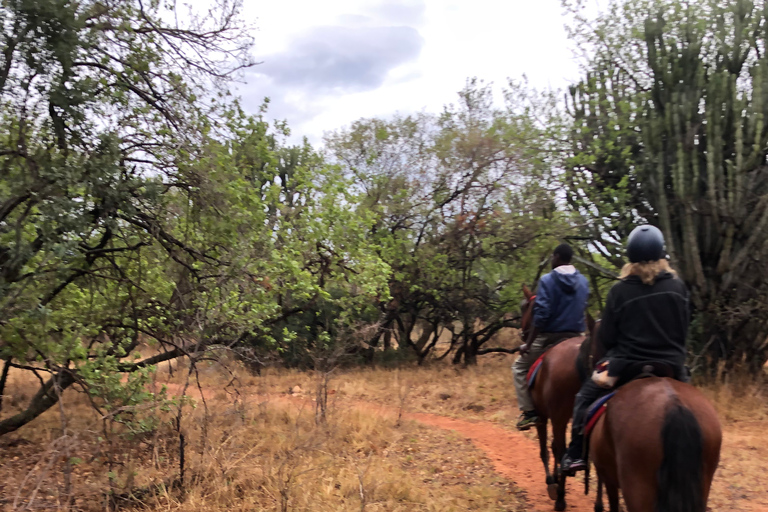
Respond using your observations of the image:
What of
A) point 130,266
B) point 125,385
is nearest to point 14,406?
point 130,266

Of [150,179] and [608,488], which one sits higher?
[150,179]

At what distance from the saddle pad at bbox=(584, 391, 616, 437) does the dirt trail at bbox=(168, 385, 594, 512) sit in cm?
206

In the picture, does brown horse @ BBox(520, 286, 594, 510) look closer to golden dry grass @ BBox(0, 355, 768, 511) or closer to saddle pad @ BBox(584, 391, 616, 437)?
golden dry grass @ BBox(0, 355, 768, 511)

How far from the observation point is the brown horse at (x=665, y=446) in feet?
10.0

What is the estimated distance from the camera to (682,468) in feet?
10.0

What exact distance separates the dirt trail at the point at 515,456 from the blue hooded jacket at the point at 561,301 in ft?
6.35

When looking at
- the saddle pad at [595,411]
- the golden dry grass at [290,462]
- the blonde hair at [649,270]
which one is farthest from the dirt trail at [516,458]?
the blonde hair at [649,270]

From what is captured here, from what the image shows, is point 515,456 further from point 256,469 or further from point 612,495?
point 256,469

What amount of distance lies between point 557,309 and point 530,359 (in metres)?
0.77

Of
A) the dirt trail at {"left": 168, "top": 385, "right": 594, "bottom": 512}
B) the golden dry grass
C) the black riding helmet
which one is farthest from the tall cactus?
the black riding helmet

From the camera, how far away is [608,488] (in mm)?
4156

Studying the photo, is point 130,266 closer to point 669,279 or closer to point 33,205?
point 33,205

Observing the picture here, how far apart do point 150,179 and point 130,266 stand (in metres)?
1.70

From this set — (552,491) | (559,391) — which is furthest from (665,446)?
(552,491)
